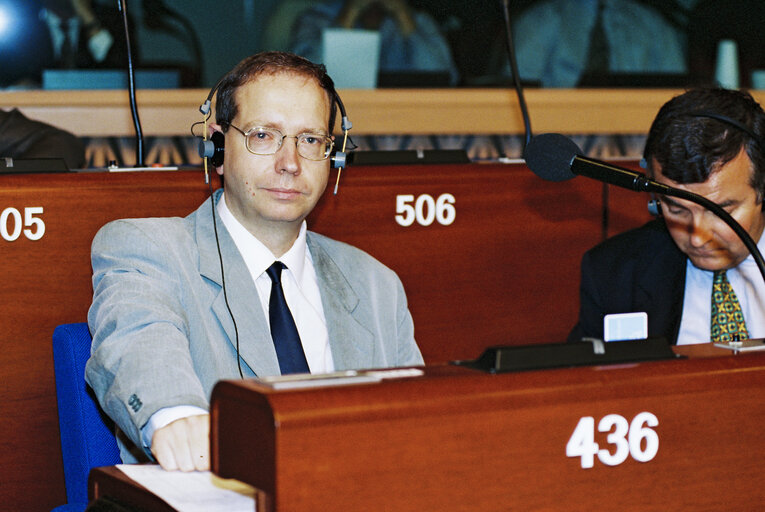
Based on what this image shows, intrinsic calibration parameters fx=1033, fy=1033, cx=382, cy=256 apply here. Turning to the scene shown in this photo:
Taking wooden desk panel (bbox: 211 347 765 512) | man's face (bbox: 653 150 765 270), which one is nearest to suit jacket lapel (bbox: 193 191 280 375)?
wooden desk panel (bbox: 211 347 765 512)

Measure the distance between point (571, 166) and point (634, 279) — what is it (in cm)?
83

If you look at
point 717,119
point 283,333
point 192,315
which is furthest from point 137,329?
point 717,119

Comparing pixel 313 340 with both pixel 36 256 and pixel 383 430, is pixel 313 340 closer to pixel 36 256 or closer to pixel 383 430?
pixel 36 256

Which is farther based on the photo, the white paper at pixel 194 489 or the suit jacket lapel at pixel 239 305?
the suit jacket lapel at pixel 239 305

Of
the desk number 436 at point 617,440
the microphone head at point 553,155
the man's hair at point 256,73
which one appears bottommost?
the desk number 436 at point 617,440

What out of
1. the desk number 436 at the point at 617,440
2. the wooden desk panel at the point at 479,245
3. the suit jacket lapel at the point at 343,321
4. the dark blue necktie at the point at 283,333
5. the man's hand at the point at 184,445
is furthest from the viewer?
the wooden desk panel at the point at 479,245

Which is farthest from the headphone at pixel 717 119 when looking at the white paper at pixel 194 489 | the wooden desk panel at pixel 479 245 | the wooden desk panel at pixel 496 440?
the white paper at pixel 194 489

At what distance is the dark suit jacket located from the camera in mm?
2139

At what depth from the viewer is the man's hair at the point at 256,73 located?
183cm

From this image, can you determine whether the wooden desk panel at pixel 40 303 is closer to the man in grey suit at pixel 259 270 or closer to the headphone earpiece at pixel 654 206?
the man in grey suit at pixel 259 270

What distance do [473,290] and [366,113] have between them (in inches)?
47.9

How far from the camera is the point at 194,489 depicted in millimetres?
1127

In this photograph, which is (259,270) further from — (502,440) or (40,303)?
(502,440)

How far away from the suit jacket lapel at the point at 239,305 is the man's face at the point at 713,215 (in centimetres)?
84
